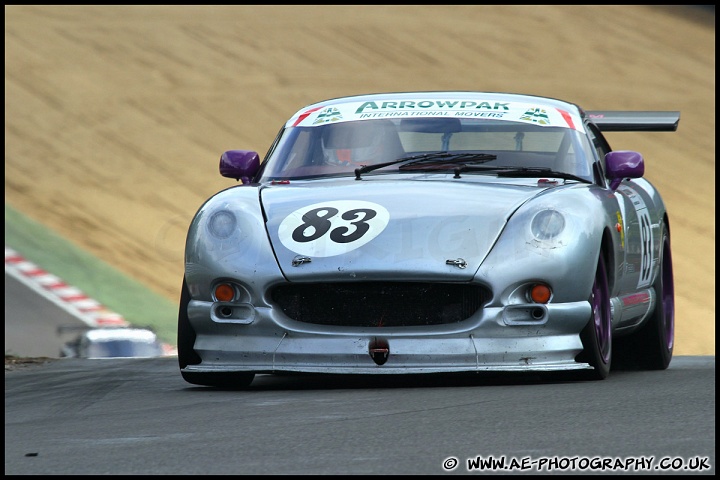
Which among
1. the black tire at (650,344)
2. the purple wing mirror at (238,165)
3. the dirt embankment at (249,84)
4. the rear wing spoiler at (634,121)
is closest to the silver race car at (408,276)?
the purple wing mirror at (238,165)

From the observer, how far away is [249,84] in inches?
→ 1126

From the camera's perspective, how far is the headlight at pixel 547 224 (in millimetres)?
6109

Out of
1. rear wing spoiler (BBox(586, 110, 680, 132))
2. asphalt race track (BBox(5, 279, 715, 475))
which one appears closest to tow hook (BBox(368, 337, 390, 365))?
asphalt race track (BBox(5, 279, 715, 475))

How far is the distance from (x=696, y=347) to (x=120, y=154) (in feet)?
35.4

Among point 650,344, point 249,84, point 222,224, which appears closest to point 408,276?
point 222,224

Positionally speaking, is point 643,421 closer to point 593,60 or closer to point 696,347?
point 696,347

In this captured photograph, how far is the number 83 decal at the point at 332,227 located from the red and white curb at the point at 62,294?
9300 mm

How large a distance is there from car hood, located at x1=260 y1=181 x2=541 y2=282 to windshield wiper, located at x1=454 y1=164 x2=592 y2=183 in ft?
1.16

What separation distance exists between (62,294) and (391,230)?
36.0ft

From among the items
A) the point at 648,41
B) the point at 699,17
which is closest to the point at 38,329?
the point at 648,41

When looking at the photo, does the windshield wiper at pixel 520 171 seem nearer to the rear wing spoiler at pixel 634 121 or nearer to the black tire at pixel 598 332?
the black tire at pixel 598 332

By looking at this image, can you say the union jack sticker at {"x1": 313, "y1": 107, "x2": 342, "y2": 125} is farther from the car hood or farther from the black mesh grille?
the black mesh grille

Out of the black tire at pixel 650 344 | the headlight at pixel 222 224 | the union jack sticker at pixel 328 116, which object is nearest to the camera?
the headlight at pixel 222 224

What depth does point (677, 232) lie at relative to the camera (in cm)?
2094
